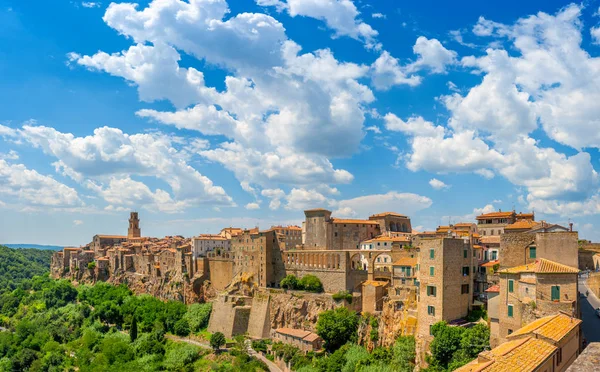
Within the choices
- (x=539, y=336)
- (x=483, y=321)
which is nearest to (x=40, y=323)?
(x=483, y=321)

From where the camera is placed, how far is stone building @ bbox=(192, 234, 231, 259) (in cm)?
7681

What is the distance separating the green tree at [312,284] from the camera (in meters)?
53.6

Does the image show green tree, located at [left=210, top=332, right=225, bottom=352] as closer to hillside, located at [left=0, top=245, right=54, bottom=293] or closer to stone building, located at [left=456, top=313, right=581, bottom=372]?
stone building, located at [left=456, top=313, right=581, bottom=372]

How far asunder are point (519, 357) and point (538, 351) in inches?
45.6

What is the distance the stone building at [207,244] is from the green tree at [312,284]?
79.5 ft

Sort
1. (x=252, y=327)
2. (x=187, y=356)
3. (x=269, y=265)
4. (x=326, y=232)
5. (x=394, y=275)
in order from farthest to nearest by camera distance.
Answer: (x=326, y=232) → (x=269, y=265) → (x=252, y=327) → (x=187, y=356) → (x=394, y=275)

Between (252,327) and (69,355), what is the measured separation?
2430cm

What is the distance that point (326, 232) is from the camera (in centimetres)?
6469

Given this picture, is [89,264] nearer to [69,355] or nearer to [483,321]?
[69,355]

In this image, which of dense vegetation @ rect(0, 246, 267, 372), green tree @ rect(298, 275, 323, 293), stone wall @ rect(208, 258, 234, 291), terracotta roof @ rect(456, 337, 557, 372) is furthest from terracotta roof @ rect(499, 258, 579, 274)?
stone wall @ rect(208, 258, 234, 291)

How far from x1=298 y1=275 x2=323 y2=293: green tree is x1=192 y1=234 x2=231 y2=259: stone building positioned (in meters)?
24.2

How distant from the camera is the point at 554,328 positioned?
68.0 feet

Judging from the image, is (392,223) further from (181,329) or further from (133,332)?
(133,332)

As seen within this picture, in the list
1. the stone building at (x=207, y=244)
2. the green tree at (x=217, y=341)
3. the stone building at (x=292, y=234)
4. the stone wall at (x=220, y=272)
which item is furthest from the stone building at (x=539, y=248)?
the stone building at (x=207, y=244)
